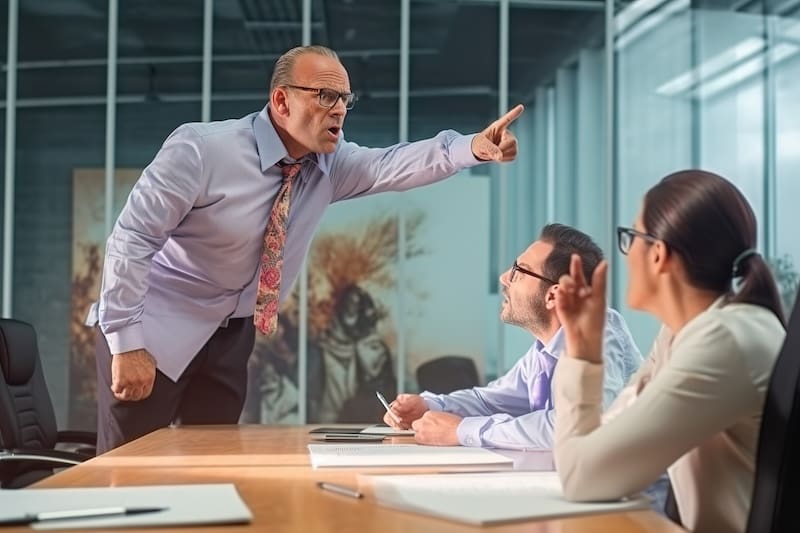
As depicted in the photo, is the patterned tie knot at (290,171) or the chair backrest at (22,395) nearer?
the patterned tie knot at (290,171)

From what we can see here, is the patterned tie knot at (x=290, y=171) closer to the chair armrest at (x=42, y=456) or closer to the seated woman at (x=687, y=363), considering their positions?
the chair armrest at (x=42, y=456)

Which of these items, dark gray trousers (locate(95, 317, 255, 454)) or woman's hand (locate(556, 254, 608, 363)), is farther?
dark gray trousers (locate(95, 317, 255, 454))

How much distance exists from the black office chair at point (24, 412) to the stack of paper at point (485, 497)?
1957 mm

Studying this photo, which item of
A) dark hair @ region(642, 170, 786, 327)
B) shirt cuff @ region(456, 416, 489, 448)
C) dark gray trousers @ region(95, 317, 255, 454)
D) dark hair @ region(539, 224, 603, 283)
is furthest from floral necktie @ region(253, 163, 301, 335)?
dark hair @ region(642, 170, 786, 327)

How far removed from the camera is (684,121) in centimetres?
724

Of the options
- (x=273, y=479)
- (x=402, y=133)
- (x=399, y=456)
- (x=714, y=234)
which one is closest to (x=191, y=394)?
(x=399, y=456)

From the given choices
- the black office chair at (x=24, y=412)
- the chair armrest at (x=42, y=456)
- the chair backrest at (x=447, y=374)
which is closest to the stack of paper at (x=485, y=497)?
the chair armrest at (x=42, y=456)

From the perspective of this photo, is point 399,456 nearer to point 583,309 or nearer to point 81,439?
point 583,309

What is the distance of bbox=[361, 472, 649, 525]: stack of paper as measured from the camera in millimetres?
1378

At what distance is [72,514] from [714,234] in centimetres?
95

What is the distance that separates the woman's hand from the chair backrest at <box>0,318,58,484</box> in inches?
99.8

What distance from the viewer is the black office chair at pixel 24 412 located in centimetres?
340

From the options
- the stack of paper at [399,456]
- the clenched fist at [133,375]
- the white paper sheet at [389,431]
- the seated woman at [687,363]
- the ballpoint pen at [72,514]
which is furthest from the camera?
the clenched fist at [133,375]

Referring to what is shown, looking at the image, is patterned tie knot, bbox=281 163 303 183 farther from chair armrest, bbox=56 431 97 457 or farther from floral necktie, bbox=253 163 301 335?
chair armrest, bbox=56 431 97 457
